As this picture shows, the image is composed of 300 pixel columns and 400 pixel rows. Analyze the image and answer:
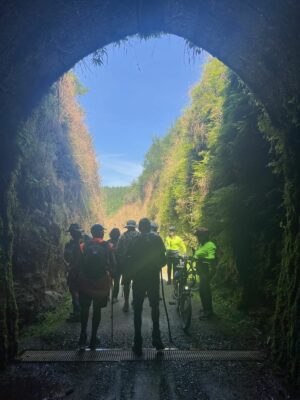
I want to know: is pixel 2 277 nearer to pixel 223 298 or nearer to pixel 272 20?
pixel 272 20

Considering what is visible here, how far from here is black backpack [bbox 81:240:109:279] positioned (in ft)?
23.4

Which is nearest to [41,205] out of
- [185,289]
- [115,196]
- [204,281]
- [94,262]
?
[185,289]

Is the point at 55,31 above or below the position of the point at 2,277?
above

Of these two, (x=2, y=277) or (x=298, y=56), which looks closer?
(x=298, y=56)

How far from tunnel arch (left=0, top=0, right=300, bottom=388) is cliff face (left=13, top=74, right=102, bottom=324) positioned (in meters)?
1.04

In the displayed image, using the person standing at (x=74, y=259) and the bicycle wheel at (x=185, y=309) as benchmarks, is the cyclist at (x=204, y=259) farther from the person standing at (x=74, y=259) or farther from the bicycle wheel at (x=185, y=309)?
the person standing at (x=74, y=259)

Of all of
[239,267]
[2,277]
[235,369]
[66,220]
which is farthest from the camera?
[66,220]

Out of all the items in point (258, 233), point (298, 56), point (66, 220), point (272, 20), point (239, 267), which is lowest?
point (239, 267)

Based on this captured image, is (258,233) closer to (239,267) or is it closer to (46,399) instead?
(239,267)

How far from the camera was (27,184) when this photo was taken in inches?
433

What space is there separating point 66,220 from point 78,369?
9215 millimetres

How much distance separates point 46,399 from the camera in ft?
16.5

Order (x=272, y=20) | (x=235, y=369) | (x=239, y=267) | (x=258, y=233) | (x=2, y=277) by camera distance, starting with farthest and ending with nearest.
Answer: (x=239, y=267) → (x=258, y=233) → (x=2, y=277) → (x=235, y=369) → (x=272, y=20)

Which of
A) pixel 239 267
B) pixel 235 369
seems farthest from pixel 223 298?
pixel 235 369
